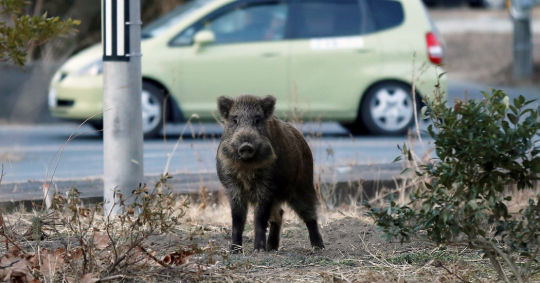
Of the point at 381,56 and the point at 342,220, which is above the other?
the point at 381,56

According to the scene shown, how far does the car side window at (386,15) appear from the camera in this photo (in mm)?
10711

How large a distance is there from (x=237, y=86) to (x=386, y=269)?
21.5 ft

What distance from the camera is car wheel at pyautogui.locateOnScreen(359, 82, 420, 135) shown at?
10.5 meters

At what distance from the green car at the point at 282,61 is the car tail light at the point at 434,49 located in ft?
0.05

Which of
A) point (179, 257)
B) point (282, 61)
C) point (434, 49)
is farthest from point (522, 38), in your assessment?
point (179, 257)

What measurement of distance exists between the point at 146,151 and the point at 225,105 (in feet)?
15.0

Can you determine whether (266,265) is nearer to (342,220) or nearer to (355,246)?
(355,246)

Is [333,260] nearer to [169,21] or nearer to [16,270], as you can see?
[16,270]

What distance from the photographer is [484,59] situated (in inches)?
897

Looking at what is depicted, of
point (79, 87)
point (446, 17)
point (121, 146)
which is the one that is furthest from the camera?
point (446, 17)

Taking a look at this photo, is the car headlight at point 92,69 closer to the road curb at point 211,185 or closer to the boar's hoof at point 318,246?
the road curb at point 211,185

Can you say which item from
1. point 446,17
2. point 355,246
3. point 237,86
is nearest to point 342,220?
point 355,246

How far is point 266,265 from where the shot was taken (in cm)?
413

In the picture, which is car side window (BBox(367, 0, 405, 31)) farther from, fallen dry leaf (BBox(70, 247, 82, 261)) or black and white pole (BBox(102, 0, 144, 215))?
fallen dry leaf (BBox(70, 247, 82, 261))
